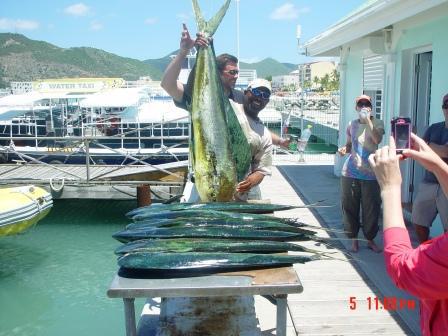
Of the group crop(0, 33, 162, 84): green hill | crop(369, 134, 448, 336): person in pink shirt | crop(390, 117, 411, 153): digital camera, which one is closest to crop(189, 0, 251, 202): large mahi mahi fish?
crop(390, 117, 411, 153): digital camera

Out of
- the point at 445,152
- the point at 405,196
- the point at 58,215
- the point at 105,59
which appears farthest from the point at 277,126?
the point at 105,59

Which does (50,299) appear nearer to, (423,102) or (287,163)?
(423,102)

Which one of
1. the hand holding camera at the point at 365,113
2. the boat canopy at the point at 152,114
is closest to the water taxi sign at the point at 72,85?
the boat canopy at the point at 152,114

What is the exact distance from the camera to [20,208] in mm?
7652

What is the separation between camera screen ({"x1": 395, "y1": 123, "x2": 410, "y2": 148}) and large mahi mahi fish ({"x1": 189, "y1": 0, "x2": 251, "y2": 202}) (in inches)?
39.2

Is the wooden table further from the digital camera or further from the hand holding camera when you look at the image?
the hand holding camera

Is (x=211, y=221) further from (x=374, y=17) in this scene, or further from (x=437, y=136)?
(x=374, y=17)

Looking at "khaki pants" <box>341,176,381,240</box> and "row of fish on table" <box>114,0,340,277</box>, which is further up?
"row of fish on table" <box>114,0,340,277</box>

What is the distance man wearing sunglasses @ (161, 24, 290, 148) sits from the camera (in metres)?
2.74

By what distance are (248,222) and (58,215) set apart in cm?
Answer: 942

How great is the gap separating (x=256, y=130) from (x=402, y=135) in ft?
4.23

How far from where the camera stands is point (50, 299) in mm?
6512
